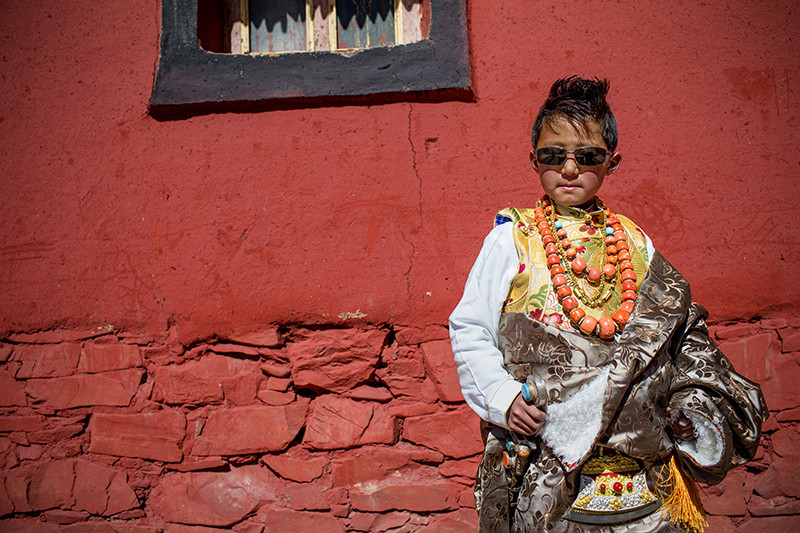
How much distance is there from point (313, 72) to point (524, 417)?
212cm

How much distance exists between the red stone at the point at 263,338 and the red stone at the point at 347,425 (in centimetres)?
40

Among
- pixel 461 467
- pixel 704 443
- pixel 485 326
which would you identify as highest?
pixel 485 326

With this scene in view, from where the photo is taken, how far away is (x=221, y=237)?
2.88 m

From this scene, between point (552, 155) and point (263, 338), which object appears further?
point (263, 338)

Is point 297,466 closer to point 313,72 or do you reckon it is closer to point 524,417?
point 524,417

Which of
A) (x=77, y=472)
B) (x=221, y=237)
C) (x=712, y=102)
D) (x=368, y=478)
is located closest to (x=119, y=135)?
(x=221, y=237)

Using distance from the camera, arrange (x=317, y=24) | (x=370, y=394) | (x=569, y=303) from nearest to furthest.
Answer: (x=569, y=303) → (x=370, y=394) → (x=317, y=24)

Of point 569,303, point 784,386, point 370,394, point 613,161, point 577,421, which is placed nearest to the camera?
point 577,421

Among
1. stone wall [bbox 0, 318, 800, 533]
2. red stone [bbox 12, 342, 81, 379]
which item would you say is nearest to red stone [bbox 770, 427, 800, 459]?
stone wall [bbox 0, 318, 800, 533]

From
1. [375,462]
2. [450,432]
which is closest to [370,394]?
[375,462]

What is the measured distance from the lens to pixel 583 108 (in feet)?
5.29

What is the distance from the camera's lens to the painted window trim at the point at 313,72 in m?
2.82

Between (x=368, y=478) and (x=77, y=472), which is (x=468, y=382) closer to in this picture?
(x=368, y=478)

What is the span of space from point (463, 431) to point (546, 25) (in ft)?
6.92
